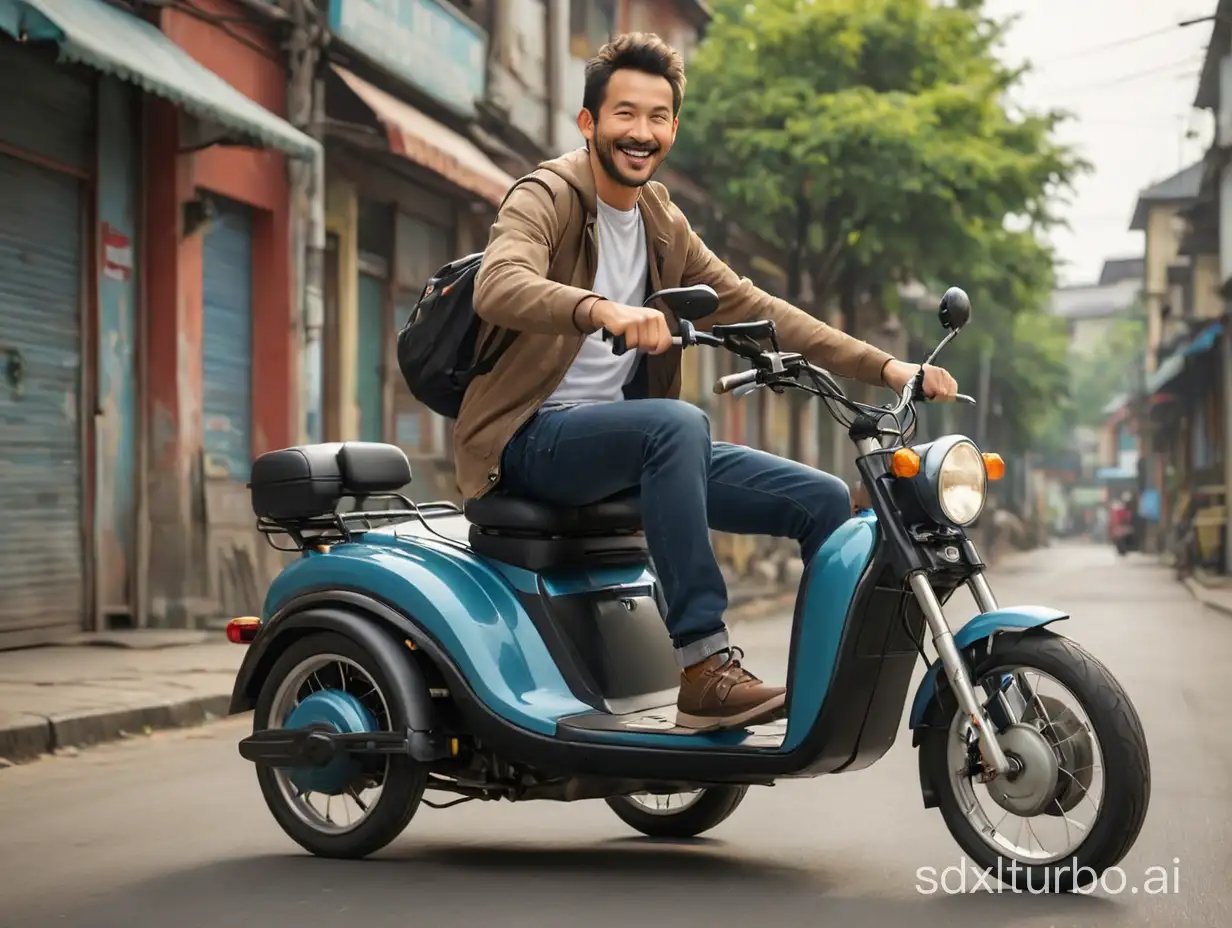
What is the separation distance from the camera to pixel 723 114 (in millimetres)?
25516

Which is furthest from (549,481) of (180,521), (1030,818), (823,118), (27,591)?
(823,118)

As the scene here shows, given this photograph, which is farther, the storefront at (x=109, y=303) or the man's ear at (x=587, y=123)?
the storefront at (x=109, y=303)

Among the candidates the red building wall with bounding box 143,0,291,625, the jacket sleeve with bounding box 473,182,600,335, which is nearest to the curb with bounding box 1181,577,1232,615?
the red building wall with bounding box 143,0,291,625

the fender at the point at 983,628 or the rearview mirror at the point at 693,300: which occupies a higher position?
the rearview mirror at the point at 693,300

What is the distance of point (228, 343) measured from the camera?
15250 millimetres

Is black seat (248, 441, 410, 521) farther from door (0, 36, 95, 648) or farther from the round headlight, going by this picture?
door (0, 36, 95, 648)

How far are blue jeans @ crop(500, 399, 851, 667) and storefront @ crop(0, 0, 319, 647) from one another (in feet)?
22.6

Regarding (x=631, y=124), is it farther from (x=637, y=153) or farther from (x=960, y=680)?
(x=960, y=680)

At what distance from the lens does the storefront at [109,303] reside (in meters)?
12.2

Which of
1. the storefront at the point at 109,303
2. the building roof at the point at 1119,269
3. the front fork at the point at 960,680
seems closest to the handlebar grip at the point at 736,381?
the front fork at the point at 960,680

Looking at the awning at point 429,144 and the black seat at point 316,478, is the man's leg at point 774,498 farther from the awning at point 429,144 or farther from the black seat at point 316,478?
the awning at point 429,144

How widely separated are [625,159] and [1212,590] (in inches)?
875

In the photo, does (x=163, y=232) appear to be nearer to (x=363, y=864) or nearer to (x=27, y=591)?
(x=27, y=591)

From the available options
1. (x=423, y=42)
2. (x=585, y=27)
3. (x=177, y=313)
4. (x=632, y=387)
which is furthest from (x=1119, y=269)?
(x=632, y=387)
